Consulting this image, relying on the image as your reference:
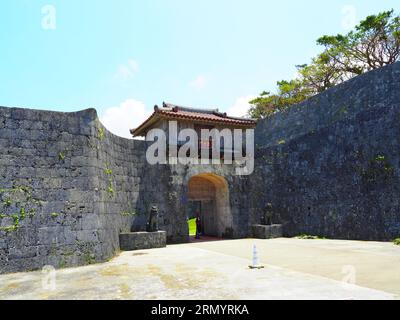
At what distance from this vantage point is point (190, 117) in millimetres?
18125

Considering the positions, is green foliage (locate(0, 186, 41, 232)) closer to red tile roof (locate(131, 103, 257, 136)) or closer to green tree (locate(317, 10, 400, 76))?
red tile roof (locate(131, 103, 257, 136))

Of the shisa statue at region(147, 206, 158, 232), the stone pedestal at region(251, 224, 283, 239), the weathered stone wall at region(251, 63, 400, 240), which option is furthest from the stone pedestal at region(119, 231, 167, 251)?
the weathered stone wall at region(251, 63, 400, 240)

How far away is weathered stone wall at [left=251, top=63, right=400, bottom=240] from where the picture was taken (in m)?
13.8

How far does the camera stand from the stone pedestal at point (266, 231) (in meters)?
16.5

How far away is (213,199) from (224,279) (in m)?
12.4

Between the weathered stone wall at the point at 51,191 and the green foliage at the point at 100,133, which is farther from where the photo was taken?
the green foliage at the point at 100,133

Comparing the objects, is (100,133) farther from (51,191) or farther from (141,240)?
(141,240)

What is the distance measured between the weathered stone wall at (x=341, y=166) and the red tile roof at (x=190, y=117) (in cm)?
247

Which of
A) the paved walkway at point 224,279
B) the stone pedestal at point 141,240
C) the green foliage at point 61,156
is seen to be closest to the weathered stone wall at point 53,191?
the green foliage at point 61,156

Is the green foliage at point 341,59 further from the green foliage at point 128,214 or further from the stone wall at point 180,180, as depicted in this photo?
the green foliage at point 128,214

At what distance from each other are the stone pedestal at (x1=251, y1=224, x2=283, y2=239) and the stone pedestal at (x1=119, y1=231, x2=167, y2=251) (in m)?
5.86
